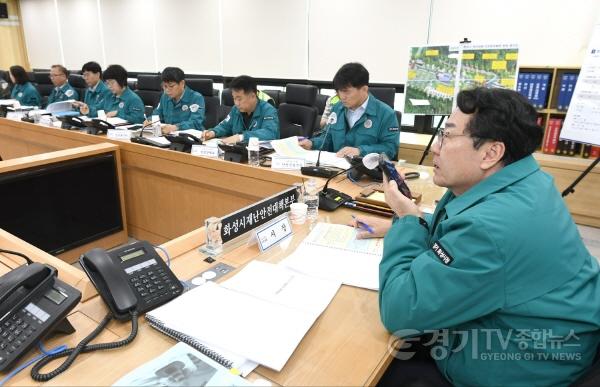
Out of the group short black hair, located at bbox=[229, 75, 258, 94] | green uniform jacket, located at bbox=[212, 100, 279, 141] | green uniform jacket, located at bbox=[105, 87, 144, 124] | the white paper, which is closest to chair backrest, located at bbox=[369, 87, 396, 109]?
green uniform jacket, located at bbox=[212, 100, 279, 141]

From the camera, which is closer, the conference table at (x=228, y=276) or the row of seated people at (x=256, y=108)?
the conference table at (x=228, y=276)

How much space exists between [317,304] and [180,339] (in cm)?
34

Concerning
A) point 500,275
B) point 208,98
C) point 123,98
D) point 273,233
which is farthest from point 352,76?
point 123,98

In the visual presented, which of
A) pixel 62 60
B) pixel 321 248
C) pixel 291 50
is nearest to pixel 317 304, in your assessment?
pixel 321 248

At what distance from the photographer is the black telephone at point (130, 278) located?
948mm

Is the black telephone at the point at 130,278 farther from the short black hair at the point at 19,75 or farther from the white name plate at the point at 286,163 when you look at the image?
the short black hair at the point at 19,75

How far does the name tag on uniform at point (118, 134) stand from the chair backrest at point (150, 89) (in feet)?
6.68

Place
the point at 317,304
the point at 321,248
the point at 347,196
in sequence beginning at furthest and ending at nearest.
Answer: the point at 347,196 < the point at 321,248 < the point at 317,304

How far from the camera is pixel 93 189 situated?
279 cm

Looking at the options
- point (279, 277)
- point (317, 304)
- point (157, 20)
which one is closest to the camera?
point (317, 304)

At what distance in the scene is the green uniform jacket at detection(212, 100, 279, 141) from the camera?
3141mm

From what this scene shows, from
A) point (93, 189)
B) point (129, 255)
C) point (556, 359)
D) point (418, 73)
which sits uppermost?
point (418, 73)

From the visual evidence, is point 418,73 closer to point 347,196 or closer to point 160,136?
point 347,196

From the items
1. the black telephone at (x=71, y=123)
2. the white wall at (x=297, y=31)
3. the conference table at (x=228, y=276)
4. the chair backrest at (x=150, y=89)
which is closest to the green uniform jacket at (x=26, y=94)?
the white wall at (x=297, y=31)
